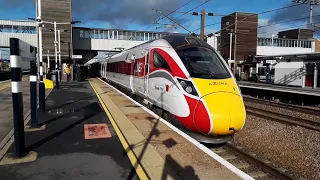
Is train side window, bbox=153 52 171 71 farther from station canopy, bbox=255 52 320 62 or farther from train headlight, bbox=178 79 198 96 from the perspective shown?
station canopy, bbox=255 52 320 62

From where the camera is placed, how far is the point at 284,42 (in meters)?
76.3

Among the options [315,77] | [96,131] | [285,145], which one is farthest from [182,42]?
[315,77]

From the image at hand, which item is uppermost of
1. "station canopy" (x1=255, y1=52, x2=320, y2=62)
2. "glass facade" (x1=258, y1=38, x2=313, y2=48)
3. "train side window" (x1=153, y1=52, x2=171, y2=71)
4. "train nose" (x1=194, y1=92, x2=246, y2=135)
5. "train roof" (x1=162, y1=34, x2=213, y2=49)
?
"glass facade" (x1=258, y1=38, x2=313, y2=48)

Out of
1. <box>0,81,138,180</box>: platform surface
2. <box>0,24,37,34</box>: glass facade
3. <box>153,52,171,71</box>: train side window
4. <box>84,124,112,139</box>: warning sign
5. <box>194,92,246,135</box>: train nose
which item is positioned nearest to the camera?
<box>0,81,138,180</box>: platform surface

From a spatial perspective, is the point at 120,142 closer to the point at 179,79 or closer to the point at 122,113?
the point at 179,79

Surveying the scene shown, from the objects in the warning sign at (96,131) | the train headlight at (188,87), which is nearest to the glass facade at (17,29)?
the warning sign at (96,131)

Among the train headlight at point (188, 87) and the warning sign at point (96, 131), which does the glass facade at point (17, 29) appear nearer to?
the warning sign at point (96, 131)

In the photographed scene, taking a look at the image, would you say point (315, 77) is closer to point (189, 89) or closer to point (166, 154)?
point (189, 89)

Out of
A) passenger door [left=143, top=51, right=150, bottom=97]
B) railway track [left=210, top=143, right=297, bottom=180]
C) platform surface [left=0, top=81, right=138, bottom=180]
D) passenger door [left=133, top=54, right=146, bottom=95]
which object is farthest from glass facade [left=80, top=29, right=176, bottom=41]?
railway track [left=210, top=143, right=297, bottom=180]

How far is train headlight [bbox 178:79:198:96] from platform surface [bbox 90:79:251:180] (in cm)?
110

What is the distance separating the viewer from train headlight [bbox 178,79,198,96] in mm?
7095

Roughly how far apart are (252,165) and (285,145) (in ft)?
8.24

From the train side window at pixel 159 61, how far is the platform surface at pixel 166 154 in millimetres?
1664

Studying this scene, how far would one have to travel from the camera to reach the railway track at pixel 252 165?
583 cm
